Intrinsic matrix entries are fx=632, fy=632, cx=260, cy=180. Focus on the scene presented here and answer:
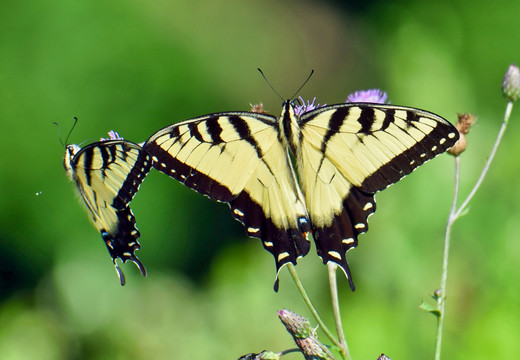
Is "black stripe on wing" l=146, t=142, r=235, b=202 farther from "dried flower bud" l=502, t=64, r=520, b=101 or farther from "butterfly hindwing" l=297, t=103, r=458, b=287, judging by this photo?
"dried flower bud" l=502, t=64, r=520, b=101

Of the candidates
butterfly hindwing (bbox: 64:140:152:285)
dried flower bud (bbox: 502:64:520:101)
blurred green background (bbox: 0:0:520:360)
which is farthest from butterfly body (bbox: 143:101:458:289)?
blurred green background (bbox: 0:0:520:360)

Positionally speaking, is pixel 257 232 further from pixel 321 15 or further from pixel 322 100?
pixel 321 15

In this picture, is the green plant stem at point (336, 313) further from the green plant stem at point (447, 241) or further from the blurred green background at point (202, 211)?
the blurred green background at point (202, 211)

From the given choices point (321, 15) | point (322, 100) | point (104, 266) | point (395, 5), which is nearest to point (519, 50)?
point (395, 5)

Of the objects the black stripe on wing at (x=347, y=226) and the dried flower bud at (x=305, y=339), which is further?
the black stripe on wing at (x=347, y=226)

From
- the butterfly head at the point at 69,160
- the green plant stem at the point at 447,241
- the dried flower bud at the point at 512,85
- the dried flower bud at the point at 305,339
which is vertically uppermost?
the dried flower bud at the point at 512,85

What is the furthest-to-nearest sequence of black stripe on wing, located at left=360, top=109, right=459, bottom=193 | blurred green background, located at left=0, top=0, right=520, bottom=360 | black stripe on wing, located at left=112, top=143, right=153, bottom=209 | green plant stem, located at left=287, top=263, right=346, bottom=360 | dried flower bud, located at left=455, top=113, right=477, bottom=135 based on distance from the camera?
blurred green background, located at left=0, top=0, right=520, bottom=360 < dried flower bud, located at left=455, top=113, right=477, bottom=135 < black stripe on wing, located at left=112, top=143, right=153, bottom=209 < black stripe on wing, located at left=360, top=109, right=459, bottom=193 < green plant stem, located at left=287, top=263, right=346, bottom=360

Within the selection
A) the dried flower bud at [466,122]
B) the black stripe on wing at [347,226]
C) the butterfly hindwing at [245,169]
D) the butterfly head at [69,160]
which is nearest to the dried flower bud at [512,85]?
the dried flower bud at [466,122]
